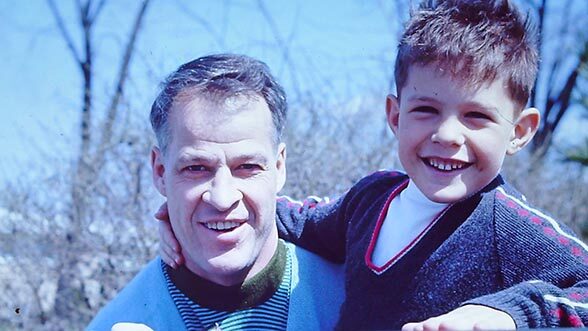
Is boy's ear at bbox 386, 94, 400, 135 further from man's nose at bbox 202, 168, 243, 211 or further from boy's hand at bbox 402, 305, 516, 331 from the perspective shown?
boy's hand at bbox 402, 305, 516, 331

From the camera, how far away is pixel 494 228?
1820 millimetres

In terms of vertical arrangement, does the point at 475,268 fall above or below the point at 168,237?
below

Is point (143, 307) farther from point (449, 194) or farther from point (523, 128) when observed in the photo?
point (523, 128)

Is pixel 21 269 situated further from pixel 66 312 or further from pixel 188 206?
pixel 188 206

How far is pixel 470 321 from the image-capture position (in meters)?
1.46

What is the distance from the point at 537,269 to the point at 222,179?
855 mm

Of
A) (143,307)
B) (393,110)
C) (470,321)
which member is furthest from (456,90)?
(143,307)

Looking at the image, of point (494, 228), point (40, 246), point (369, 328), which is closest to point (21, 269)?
point (40, 246)

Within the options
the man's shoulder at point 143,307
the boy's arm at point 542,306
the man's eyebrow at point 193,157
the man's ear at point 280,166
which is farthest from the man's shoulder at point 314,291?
the boy's arm at point 542,306

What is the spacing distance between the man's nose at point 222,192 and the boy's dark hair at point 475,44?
0.52 m

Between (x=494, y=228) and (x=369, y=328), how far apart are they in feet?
1.41

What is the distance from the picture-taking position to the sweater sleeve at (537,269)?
1.55 metres

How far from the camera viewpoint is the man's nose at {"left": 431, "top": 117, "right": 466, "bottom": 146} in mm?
1819

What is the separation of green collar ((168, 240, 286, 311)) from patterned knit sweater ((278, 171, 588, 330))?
242mm
